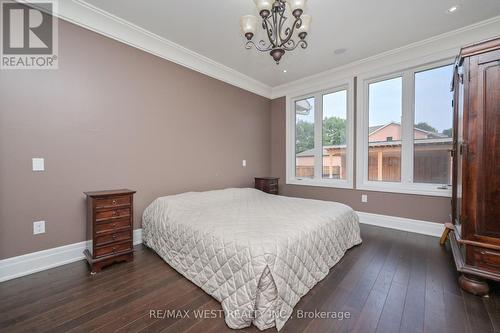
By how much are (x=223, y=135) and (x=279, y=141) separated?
4.90 ft

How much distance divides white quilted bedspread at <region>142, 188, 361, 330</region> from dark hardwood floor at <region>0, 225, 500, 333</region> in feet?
0.35

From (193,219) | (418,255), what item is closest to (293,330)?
(193,219)

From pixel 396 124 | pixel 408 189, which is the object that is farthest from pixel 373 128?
pixel 408 189

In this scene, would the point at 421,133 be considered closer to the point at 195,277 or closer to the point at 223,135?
the point at 223,135

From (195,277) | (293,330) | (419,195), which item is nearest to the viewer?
(293,330)

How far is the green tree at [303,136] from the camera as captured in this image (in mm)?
4340

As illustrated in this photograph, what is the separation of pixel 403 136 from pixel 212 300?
11.4ft

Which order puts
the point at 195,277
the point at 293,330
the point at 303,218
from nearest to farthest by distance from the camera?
the point at 293,330
the point at 195,277
the point at 303,218

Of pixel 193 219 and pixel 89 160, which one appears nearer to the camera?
pixel 193 219

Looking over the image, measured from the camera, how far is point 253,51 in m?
3.17

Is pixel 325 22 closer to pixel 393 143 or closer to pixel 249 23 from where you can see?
pixel 249 23

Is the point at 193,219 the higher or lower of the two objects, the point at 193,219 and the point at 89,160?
the lower

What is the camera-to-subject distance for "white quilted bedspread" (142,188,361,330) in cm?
138

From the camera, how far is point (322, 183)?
13.3 feet
